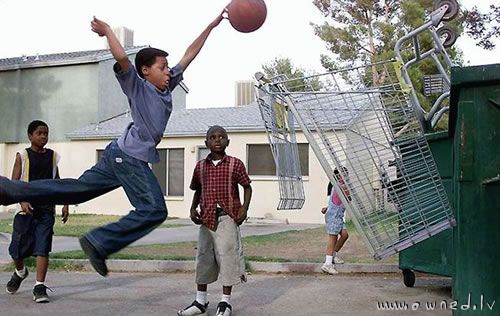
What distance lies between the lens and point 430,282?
24.9 ft

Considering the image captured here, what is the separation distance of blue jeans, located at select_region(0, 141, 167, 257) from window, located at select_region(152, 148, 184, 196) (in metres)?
17.4

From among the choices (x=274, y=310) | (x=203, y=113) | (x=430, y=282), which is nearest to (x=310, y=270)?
(x=430, y=282)

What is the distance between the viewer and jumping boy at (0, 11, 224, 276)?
4.20 m

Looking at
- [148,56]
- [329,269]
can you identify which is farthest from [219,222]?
[329,269]

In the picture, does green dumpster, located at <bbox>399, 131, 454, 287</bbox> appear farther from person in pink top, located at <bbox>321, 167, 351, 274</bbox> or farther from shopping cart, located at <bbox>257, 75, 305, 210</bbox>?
person in pink top, located at <bbox>321, 167, 351, 274</bbox>

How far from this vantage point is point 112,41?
4059 millimetres

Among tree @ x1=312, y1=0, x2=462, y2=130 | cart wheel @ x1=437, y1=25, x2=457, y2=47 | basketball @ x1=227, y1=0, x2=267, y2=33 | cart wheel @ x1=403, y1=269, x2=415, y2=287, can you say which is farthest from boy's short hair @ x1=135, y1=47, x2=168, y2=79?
tree @ x1=312, y1=0, x2=462, y2=130

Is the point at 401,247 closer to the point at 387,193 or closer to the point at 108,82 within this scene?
the point at 387,193

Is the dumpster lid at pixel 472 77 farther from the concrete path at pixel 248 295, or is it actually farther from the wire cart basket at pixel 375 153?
the concrete path at pixel 248 295

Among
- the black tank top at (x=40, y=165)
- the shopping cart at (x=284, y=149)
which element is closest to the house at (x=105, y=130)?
the black tank top at (x=40, y=165)

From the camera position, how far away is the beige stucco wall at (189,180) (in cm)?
1972

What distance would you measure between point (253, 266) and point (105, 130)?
50.8 feet

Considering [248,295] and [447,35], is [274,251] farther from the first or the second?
[447,35]

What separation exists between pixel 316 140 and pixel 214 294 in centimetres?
260
